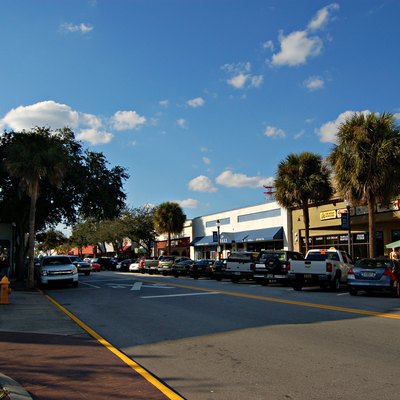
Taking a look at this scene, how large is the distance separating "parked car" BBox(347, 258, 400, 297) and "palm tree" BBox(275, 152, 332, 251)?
1165 centimetres

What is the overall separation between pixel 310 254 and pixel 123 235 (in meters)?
47.6

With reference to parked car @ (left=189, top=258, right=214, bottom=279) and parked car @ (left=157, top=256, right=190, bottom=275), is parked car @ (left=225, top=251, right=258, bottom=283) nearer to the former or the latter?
parked car @ (left=189, top=258, right=214, bottom=279)

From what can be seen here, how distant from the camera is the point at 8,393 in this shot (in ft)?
17.8

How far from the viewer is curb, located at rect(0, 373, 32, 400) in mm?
5420

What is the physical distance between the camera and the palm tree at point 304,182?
101 ft

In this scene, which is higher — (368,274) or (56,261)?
(56,261)

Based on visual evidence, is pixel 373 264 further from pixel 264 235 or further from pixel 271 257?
pixel 264 235

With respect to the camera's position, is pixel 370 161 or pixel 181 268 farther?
pixel 181 268

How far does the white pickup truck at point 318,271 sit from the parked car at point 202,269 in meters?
12.0

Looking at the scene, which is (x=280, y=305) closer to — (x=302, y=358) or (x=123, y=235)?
(x=302, y=358)

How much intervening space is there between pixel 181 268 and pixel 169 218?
20.4 meters

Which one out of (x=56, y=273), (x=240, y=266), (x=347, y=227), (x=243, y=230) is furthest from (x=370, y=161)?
(x=243, y=230)

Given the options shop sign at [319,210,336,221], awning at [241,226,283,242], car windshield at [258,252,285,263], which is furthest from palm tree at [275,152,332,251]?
awning at [241,226,283,242]

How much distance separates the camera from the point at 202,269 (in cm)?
3325
